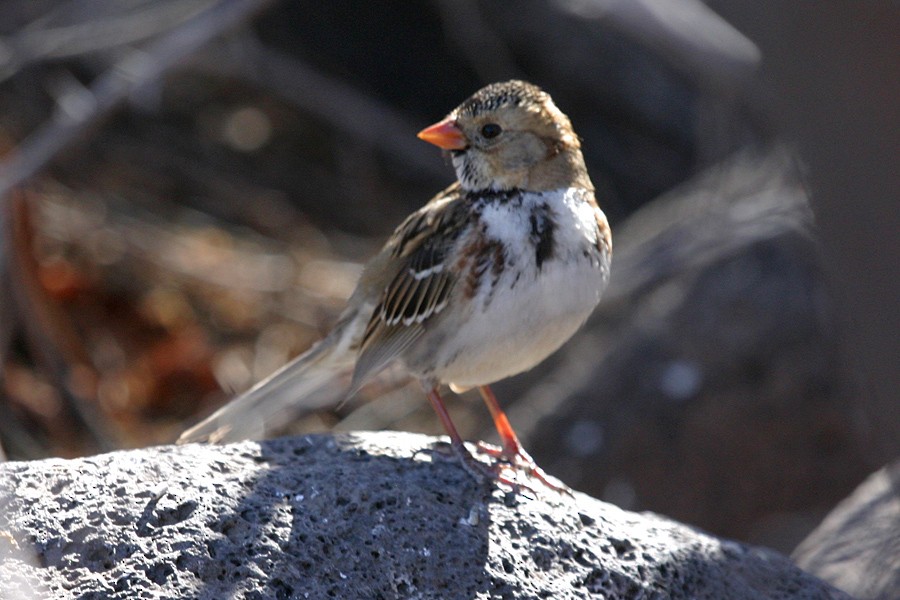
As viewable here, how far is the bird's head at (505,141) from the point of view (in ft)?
14.5

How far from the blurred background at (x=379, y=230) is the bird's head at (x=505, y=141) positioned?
2.97ft

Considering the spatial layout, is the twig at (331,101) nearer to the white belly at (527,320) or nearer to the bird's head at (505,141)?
the bird's head at (505,141)

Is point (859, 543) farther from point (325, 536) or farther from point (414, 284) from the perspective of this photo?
point (325, 536)

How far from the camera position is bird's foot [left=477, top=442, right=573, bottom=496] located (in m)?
4.05

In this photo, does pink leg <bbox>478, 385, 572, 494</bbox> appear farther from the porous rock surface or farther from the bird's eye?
the bird's eye

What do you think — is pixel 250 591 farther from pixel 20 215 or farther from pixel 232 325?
pixel 232 325

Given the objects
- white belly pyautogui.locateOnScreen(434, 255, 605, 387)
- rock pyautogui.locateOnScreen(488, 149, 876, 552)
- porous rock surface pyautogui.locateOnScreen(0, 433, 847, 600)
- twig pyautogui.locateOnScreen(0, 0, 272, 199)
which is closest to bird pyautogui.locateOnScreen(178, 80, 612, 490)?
white belly pyautogui.locateOnScreen(434, 255, 605, 387)

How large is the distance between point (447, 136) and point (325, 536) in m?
1.72

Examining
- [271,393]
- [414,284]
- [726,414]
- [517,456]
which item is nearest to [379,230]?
[726,414]

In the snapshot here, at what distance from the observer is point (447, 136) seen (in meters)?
4.44

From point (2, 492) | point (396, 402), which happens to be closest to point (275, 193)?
point (396, 402)

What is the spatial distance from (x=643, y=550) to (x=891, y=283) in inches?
87.1

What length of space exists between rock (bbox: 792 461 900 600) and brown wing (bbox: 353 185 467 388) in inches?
68.0

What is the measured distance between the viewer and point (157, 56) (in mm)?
5805
